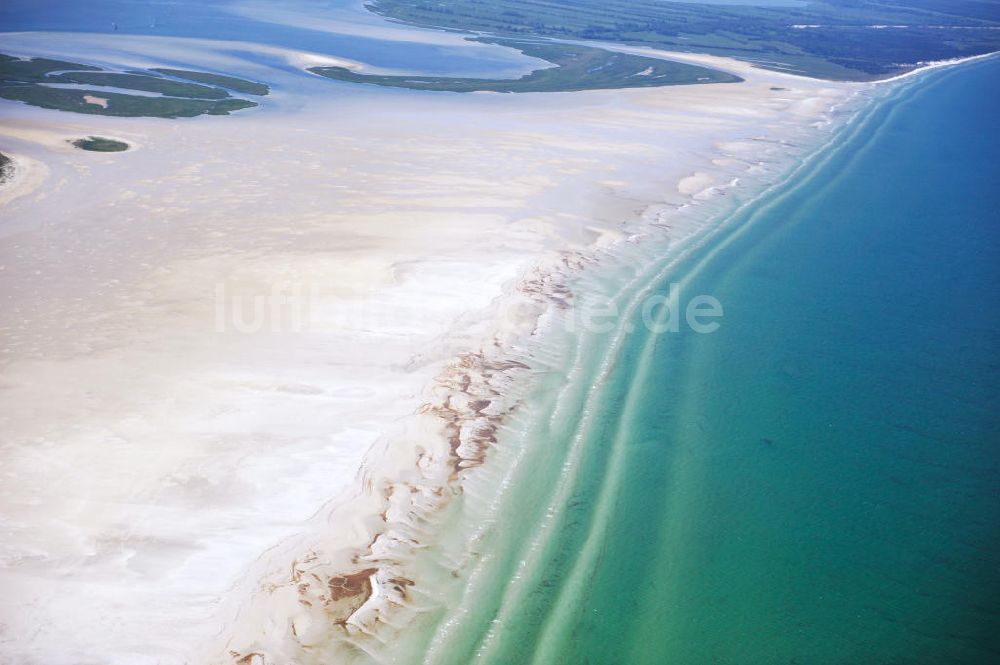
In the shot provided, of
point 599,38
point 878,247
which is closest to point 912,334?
point 878,247

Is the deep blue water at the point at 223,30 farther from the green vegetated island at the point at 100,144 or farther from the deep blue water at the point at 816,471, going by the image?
the deep blue water at the point at 816,471

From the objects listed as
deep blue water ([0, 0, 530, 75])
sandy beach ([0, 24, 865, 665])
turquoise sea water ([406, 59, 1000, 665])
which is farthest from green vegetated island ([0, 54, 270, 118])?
turquoise sea water ([406, 59, 1000, 665])

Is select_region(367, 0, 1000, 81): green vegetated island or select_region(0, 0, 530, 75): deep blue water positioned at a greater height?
select_region(367, 0, 1000, 81): green vegetated island

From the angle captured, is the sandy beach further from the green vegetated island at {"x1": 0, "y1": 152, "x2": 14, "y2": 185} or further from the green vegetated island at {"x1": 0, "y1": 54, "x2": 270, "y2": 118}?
the green vegetated island at {"x1": 0, "y1": 54, "x2": 270, "y2": 118}

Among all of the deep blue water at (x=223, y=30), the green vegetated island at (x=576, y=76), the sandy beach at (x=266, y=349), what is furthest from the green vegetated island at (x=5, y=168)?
the deep blue water at (x=223, y=30)

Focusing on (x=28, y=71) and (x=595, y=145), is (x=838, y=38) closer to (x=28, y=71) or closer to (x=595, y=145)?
(x=595, y=145)

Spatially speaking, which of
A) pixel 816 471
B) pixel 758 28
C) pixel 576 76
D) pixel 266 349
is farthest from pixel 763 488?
pixel 758 28

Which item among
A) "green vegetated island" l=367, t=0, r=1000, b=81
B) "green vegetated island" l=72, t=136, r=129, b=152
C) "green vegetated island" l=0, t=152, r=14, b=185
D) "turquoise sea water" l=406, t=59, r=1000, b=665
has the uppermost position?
"green vegetated island" l=367, t=0, r=1000, b=81
